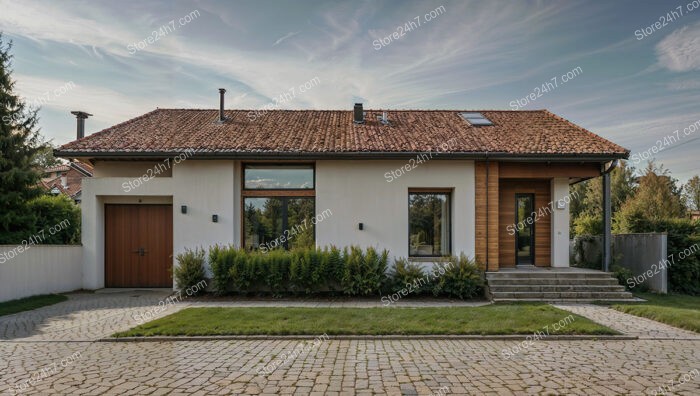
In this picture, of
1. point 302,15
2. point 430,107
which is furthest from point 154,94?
point 430,107

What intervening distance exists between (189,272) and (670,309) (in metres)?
11.2

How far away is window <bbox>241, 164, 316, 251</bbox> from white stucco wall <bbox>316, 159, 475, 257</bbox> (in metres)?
0.44

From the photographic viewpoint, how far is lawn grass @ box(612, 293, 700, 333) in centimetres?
747

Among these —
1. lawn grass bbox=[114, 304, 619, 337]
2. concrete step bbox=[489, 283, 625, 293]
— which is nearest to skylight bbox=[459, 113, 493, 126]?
concrete step bbox=[489, 283, 625, 293]

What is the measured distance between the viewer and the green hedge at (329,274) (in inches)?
396

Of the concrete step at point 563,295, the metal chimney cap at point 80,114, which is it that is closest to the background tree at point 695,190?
the concrete step at point 563,295

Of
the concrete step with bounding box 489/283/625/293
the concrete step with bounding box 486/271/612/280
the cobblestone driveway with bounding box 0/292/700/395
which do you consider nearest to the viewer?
the cobblestone driveway with bounding box 0/292/700/395

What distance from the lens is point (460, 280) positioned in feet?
33.1

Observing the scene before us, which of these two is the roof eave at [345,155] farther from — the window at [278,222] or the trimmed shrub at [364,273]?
the trimmed shrub at [364,273]

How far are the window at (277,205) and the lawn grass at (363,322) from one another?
9.78 feet

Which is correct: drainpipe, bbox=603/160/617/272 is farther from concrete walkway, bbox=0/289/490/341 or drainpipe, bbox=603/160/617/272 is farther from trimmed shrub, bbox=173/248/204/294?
trimmed shrub, bbox=173/248/204/294

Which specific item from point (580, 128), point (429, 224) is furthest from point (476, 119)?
point (429, 224)

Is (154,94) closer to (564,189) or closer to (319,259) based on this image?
(319,259)

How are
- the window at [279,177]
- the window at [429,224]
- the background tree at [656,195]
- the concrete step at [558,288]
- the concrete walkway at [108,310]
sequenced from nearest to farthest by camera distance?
the concrete walkway at [108,310] < the concrete step at [558,288] < the window at [429,224] < the window at [279,177] < the background tree at [656,195]
